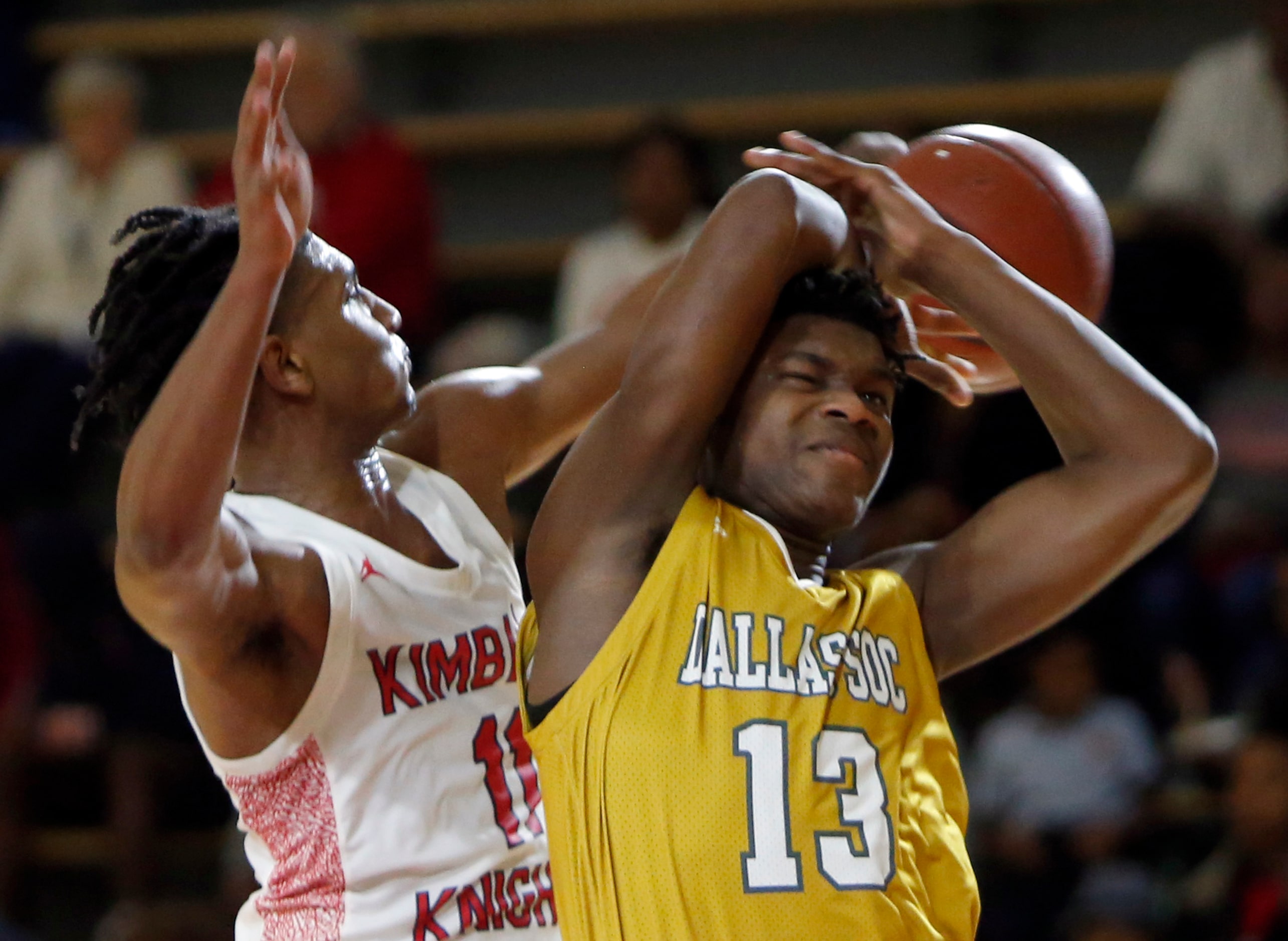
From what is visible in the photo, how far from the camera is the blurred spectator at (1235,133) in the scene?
18.8 ft

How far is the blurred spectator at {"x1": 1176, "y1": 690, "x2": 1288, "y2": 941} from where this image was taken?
4391mm

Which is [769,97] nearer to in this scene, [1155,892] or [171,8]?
[171,8]

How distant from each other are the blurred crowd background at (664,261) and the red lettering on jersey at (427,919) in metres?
2.37

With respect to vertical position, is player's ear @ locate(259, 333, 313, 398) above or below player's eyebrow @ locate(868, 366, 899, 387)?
above

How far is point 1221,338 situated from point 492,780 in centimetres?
343

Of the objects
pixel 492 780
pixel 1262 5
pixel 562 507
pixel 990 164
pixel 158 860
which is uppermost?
pixel 1262 5

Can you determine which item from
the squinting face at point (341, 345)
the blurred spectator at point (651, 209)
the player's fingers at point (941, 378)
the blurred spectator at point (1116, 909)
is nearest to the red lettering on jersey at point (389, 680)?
the squinting face at point (341, 345)

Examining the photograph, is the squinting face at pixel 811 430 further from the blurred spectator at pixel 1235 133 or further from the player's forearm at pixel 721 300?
the blurred spectator at pixel 1235 133

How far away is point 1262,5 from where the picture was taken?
6293mm

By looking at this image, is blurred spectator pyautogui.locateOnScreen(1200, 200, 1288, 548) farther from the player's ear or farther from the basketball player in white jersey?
the player's ear

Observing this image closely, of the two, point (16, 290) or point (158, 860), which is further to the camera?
point (16, 290)

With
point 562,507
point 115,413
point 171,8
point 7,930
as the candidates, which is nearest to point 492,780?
point 562,507

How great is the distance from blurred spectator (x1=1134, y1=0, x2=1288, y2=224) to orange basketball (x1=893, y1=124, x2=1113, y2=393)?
9.92 ft

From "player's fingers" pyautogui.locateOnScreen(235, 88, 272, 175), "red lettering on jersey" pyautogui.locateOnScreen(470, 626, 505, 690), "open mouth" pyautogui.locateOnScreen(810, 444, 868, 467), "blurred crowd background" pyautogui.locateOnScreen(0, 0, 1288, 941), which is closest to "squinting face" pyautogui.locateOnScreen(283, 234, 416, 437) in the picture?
"red lettering on jersey" pyautogui.locateOnScreen(470, 626, 505, 690)
